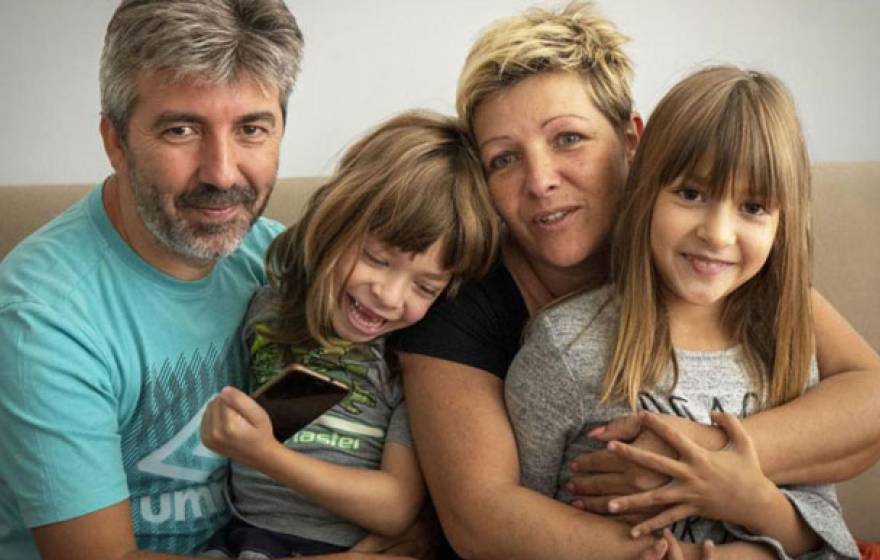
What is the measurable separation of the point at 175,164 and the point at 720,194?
0.73m

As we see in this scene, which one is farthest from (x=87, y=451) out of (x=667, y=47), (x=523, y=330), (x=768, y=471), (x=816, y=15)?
(x=816, y=15)

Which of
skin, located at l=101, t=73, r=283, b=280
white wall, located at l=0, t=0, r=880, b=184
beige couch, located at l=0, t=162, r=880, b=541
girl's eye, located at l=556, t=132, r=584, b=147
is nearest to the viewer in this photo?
skin, located at l=101, t=73, r=283, b=280

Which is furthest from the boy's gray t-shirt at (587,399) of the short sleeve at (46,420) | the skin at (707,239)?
the short sleeve at (46,420)

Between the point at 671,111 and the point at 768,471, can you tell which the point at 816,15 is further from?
the point at 768,471

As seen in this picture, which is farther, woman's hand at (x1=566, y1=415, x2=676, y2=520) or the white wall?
the white wall

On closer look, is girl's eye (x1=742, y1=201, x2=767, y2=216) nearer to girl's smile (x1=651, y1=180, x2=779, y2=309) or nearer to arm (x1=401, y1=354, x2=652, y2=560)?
girl's smile (x1=651, y1=180, x2=779, y2=309)

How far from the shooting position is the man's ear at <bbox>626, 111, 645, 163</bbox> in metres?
1.66

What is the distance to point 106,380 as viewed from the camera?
4.82 ft

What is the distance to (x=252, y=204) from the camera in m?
1.56

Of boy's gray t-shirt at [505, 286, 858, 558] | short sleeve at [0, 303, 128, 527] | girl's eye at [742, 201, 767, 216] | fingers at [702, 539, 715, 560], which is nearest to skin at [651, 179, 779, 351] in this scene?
girl's eye at [742, 201, 767, 216]

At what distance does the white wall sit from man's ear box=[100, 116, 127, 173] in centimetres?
82

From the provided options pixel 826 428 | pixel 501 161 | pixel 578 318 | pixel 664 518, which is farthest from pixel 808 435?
pixel 501 161

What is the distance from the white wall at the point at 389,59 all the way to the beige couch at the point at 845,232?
0.29 metres

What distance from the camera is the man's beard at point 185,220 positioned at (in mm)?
1498
